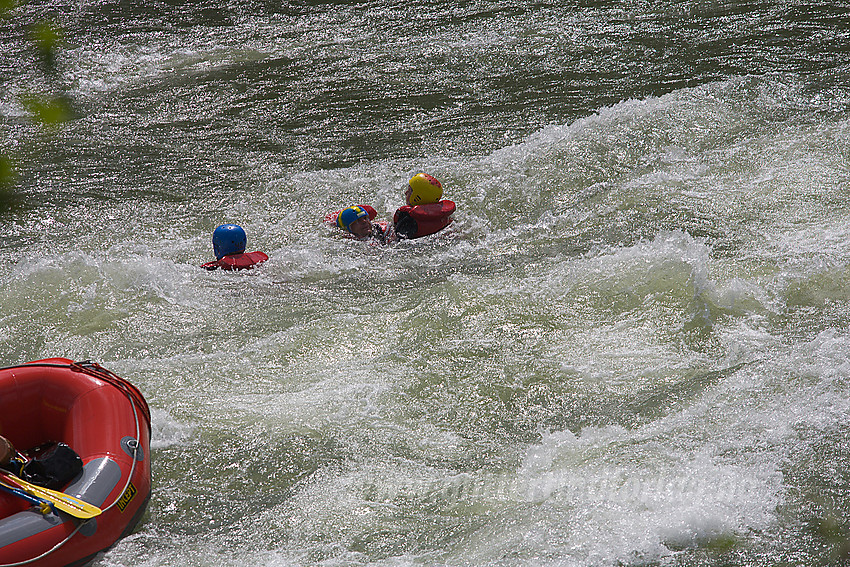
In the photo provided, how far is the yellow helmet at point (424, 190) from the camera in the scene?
7.62 metres

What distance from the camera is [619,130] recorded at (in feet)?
30.8

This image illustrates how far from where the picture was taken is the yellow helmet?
7621 mm

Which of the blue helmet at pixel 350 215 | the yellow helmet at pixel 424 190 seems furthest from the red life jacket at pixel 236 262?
the yellow helmet at pixel 424 190

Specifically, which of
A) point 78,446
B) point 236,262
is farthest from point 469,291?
point 78,446

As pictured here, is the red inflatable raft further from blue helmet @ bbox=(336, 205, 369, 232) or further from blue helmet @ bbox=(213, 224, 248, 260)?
blue helmet @ bbox=(336, 205, 369, 232)

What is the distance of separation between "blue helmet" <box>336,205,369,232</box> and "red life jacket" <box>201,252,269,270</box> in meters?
0.94

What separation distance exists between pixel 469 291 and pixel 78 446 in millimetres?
3370

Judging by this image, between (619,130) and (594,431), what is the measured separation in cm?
542

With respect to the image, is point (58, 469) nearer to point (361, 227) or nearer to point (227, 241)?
point (227, 241)

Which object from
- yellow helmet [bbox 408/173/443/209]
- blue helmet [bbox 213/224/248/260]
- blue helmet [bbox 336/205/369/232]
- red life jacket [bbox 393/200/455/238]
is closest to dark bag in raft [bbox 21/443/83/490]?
blue helmet [bbox 213/224/248/260]

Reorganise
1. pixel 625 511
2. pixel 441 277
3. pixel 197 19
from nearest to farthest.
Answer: pixel 625 511, pixel 441 277, pixel 197 19

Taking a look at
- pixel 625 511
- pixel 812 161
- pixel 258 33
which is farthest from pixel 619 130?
pixel 258 33

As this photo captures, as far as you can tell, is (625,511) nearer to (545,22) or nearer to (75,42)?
(545,22)

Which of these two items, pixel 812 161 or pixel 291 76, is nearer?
pixel 812 161
